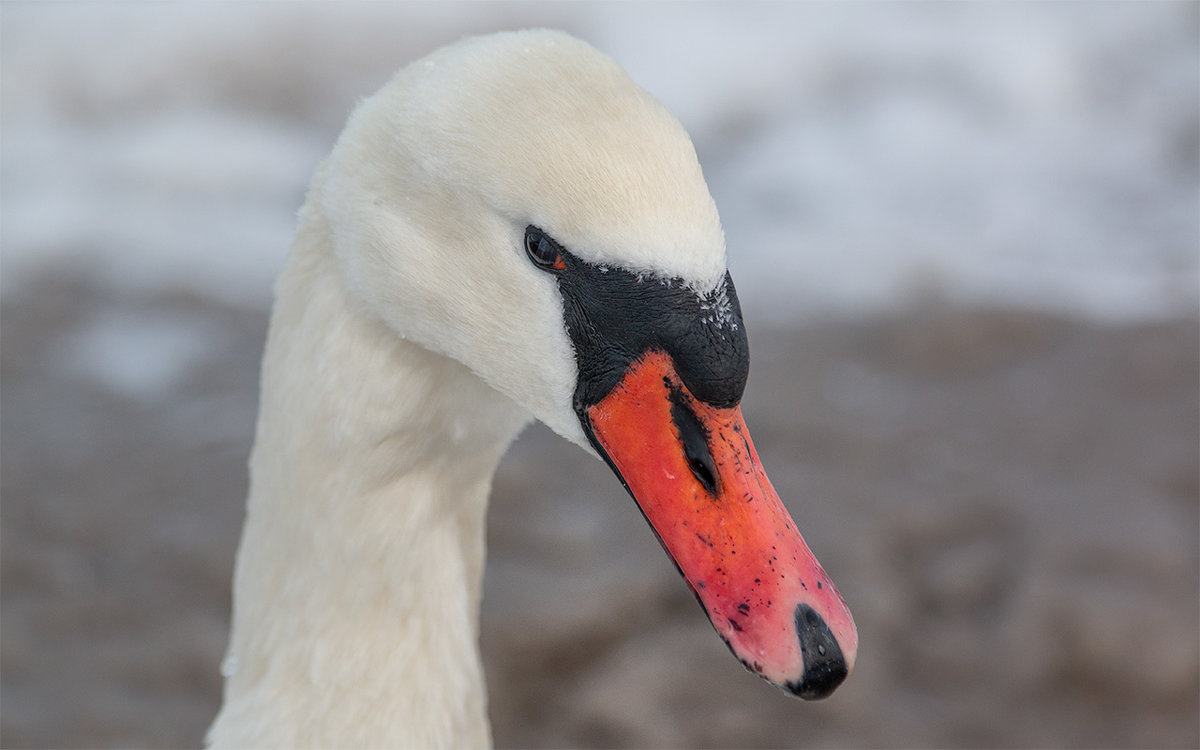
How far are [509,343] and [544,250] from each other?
0.41ft

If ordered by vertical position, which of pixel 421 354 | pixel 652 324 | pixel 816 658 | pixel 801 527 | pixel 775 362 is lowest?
pixel 816 658

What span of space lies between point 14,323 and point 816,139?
3.42 metres

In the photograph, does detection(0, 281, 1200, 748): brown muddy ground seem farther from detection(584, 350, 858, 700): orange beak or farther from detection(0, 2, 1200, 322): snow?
detection(584, 350, 858, 700): orange beak

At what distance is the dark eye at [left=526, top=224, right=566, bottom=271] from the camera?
1.21 meters

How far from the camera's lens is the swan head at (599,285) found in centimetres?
117

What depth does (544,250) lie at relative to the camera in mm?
1214

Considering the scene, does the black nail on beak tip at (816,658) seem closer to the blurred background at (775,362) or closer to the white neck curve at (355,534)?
the white neck curve at (355,534)

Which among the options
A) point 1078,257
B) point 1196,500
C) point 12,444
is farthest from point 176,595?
point 1078,257

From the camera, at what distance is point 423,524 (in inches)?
61.1

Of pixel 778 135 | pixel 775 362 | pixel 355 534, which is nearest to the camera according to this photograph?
pixel 355 534

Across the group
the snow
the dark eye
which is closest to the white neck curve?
the dark eye

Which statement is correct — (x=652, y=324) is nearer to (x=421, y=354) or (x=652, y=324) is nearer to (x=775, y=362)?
(x=421, y=354)

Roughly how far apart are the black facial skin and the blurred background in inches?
69.3

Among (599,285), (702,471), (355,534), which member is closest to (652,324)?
(599,285)
